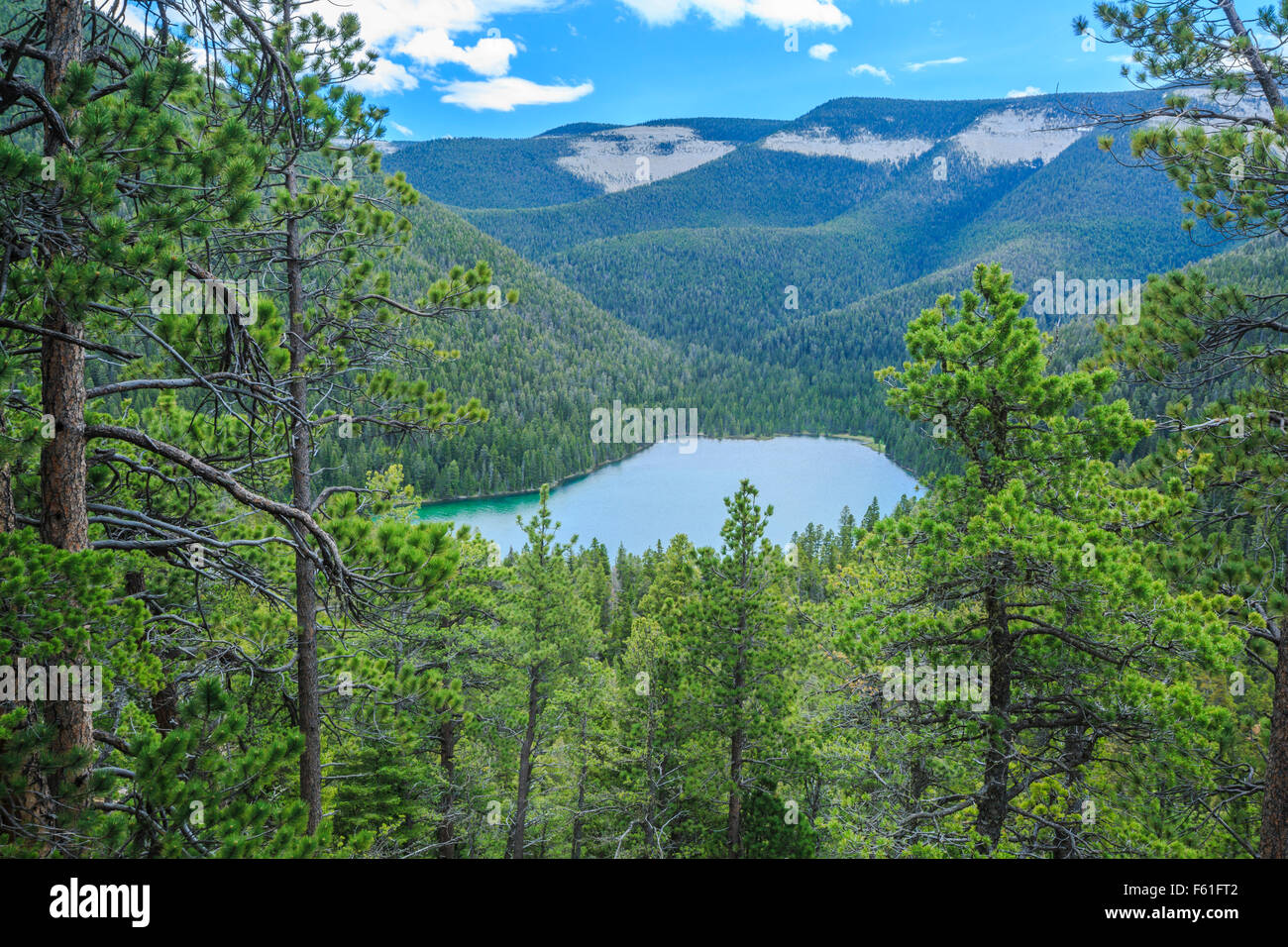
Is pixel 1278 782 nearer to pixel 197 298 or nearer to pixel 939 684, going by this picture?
pixel 939 684

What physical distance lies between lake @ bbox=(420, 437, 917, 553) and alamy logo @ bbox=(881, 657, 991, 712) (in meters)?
51.2

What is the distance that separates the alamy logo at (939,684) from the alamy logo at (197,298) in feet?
20.6

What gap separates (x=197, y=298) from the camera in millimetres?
3635

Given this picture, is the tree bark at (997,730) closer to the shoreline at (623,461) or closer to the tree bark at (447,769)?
the tree bark at (447,769)

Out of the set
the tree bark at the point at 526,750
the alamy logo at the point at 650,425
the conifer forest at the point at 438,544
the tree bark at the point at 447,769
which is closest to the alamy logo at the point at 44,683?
the conifer forest at the point at 438,544

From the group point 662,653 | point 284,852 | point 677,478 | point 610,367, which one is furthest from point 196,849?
point 610,367

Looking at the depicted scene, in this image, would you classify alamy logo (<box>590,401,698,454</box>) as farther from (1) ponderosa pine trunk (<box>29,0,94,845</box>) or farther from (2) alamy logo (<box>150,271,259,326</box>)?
(1) ponderosa pine trunk (<box>29,0,94,845</box>)

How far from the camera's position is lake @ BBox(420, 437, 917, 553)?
222 feet

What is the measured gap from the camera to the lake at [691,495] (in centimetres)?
6757
